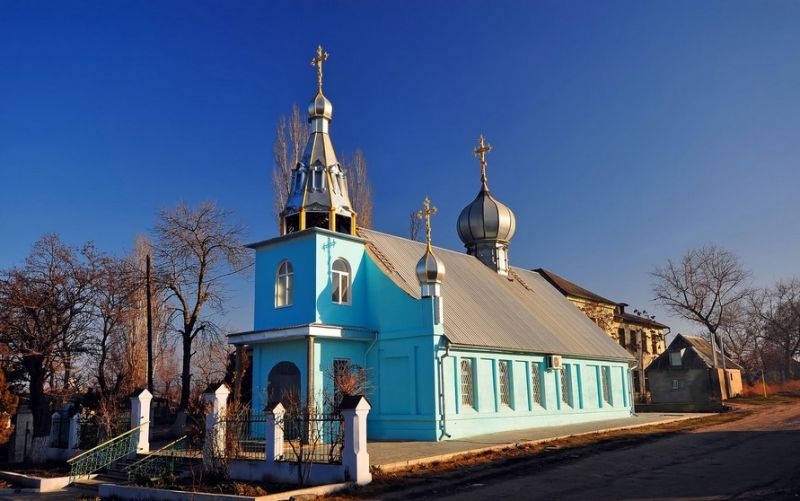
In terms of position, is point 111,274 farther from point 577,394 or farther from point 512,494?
point 512,494

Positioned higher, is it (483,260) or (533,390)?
(483,260)

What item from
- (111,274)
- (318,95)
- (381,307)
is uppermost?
(318,95)

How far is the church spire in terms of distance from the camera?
21.9 m

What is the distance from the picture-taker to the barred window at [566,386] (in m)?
26.4

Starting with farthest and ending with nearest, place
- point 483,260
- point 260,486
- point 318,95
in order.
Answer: point 483,260, point 318,95, point 260,486

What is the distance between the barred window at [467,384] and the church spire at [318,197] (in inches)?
226

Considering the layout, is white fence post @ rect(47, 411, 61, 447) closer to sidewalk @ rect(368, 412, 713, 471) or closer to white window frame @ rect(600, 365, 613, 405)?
sidewalk @ rect(368, 412, 713, 471)

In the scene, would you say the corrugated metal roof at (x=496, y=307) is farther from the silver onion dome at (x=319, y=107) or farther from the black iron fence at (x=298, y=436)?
the black iron fence at (x=298, y=436)

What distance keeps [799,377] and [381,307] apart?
5620cm

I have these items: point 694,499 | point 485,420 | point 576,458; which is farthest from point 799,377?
point 694,499

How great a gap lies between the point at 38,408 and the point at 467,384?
15.4m

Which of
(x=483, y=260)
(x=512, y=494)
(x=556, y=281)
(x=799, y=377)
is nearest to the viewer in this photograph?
(x=512, y=494)

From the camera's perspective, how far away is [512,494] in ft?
36.7

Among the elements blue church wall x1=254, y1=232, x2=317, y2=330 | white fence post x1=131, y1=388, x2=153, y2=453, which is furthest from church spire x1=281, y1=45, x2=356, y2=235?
white fence post x1=131, y1=388, x2=153, y2=453
